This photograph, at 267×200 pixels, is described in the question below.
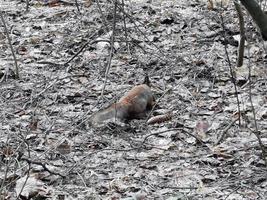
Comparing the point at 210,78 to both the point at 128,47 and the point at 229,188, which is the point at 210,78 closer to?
the point at 128,47

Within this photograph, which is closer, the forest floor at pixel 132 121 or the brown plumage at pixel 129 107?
the forest floor at pixel 132 121

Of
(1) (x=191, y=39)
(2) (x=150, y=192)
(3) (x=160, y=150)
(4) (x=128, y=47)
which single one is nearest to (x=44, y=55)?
(4) (x=128, y=47)

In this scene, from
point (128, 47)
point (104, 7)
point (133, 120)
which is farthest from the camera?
point (104, 7)

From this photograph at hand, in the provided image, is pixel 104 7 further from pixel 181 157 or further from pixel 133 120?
pixel 181 157

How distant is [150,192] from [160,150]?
1.92ft

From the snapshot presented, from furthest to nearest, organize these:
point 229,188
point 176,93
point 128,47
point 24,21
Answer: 1. point 24,21
2. point 128,47
3. point 176,93
4. point 229,188

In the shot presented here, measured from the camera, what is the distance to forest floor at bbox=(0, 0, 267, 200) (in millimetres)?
3504

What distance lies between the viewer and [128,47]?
582 centimetres

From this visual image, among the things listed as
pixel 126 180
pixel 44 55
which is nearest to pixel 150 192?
pixel 126 180

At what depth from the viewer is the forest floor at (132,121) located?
3.50 metres

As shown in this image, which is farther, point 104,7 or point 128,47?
point 104,7

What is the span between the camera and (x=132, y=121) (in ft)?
14.5

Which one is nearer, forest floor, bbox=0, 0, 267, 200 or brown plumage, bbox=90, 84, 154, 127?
forest floor, bbox=0, 0, 267, 200

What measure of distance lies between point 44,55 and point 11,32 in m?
1.02
